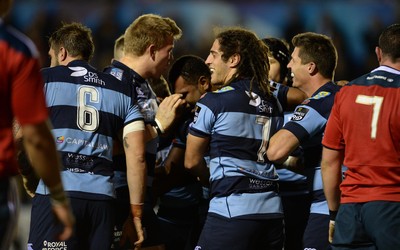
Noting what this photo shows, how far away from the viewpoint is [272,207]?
5941 mm

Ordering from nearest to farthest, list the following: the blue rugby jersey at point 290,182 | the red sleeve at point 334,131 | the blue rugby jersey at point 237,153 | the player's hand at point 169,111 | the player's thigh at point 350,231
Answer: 1. the player's thigh at point 350,231
2. the red sleeve at point 334,131
3. the blue rugby jersey at point 237,153
4. the player's hand at point 169,111
5. the blue rugby jersey at point 290,182

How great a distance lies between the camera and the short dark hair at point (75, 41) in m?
6.18

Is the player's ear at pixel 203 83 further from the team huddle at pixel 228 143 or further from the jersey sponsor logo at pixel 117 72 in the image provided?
the jersey sponsor logo at pixel 117 72

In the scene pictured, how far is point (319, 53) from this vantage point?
21.9ft

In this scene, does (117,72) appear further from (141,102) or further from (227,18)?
(227,18)

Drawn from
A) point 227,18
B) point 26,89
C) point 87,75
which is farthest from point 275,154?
point 227,18

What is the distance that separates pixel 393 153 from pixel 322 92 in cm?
113

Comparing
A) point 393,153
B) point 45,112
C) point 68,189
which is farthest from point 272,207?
point 45,112

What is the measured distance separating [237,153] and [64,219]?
2138 mm

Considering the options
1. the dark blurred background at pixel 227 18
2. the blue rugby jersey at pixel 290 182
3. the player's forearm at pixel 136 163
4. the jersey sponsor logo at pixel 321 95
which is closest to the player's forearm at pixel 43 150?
the player's forearm at pixel 136 163

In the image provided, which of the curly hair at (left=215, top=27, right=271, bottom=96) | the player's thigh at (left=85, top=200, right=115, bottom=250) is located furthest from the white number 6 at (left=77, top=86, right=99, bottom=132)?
the curly hair at (left=215, top=27, right=271, bottom=96)

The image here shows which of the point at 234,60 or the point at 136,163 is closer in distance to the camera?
the point at 136,163

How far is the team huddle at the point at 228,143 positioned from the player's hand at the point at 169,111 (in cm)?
1

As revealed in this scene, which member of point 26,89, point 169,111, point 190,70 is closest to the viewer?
point 26,89
